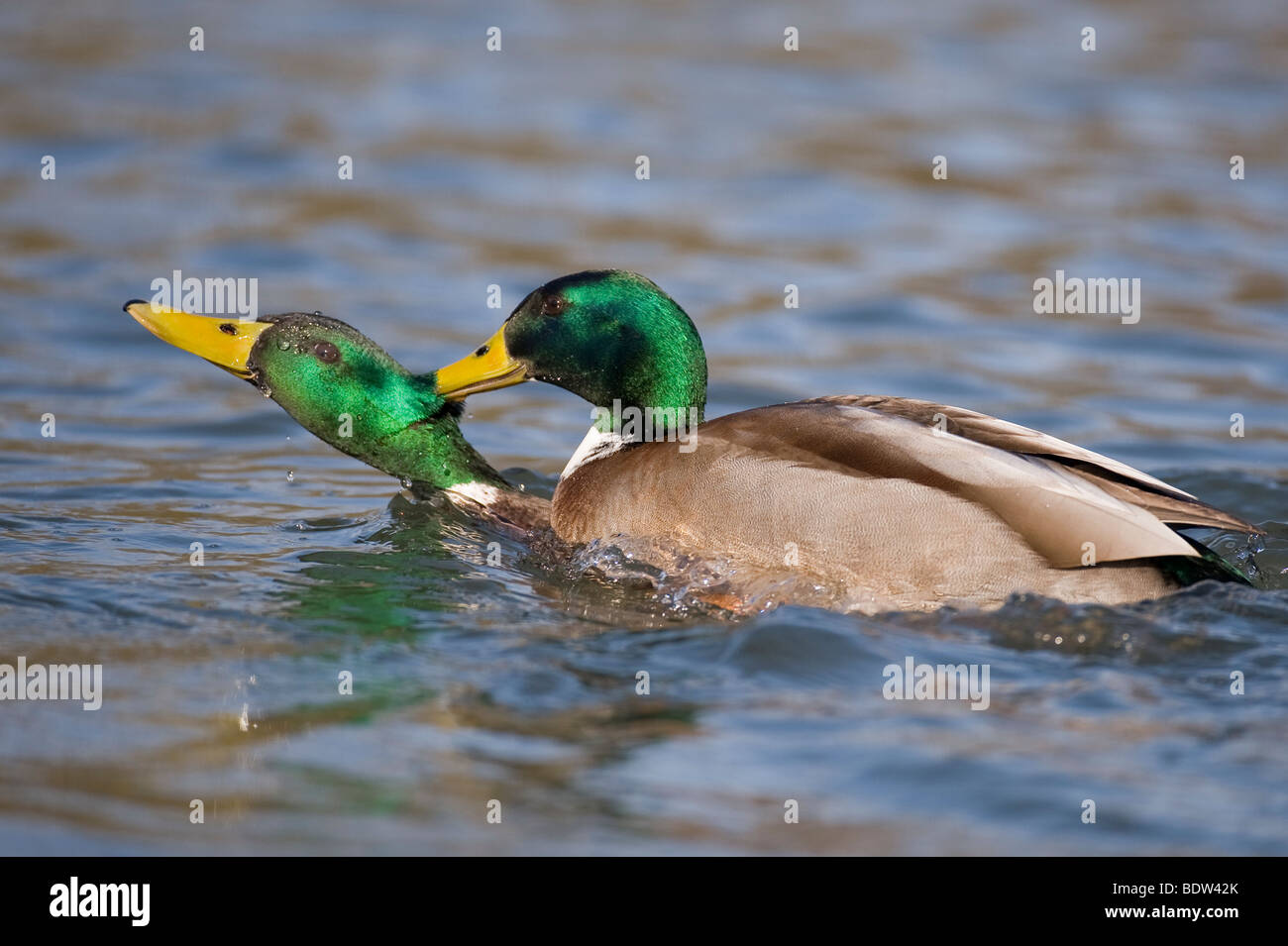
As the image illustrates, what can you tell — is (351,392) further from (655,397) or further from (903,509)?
(903,509)

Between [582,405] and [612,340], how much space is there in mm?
3570

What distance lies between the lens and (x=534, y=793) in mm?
4664

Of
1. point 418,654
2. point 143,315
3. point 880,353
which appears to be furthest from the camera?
point 880,353

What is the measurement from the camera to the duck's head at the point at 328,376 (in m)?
7.12

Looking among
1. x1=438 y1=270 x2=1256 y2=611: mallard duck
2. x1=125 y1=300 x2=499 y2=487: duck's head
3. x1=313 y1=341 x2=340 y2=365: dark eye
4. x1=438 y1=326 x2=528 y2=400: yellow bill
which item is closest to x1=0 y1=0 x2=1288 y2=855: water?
x1=438 y1=270 x2=1256 y2=611: mallard duck

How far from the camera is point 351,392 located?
23.5 ft


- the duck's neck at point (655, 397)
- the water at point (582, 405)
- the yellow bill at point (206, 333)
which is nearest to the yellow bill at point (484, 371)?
the duck's neck at point (655, 397)

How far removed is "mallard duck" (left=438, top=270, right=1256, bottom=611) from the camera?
5.76 meters

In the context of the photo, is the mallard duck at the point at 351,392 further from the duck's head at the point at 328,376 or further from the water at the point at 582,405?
the water at the point at 582,405

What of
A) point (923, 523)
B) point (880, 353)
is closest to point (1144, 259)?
point (880, 353)

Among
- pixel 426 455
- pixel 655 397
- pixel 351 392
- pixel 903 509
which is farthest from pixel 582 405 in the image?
pixel 903 509
